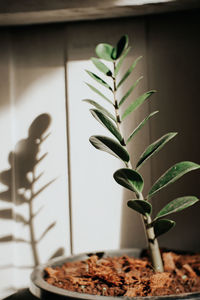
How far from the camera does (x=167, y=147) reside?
1.26 meters

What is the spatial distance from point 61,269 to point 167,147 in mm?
554

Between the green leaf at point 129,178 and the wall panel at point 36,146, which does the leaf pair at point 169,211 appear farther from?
the wall panel at point 36,146

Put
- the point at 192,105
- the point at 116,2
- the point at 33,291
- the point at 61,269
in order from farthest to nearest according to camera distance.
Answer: the point at 192,105 < the point at 116,2 < the point at 61,269 < the point at 33,291

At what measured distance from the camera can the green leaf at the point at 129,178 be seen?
0.82m

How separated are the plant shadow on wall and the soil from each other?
28 cm

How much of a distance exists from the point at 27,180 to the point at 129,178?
55cm

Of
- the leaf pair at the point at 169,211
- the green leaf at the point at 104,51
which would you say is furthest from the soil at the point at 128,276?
the green leaf at the point at 104,51

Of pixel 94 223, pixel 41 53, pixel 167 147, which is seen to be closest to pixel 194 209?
pixel 167 147

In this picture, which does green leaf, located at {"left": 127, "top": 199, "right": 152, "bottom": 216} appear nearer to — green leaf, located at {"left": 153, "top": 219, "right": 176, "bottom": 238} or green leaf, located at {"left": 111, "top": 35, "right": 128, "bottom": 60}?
green leaf, located at {"left": 153, "top": 219, "right": 176, "bottom": 238}

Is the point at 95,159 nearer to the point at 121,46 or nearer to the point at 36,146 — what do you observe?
the point at 36,146

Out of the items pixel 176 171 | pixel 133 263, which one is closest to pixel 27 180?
pixel 133 263

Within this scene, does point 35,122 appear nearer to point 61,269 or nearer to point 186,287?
point 61,269

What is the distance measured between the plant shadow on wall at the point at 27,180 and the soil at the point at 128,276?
284 mm

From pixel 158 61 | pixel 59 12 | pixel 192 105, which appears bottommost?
pixel 192 105
